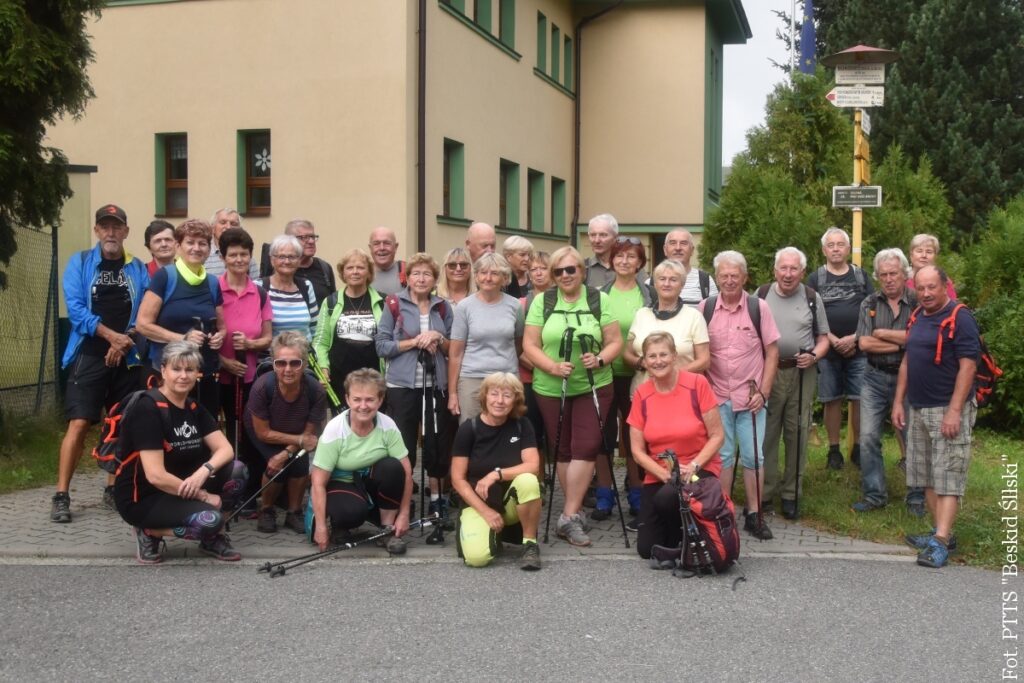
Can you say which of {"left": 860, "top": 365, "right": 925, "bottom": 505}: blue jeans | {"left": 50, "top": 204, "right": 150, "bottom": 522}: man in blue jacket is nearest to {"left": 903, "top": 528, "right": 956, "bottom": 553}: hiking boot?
{"left": 860, "top": 365, "right": 925, "bottom": 505}: blue jeans

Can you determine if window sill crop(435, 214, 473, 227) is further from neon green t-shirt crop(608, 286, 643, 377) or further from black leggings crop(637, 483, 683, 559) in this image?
black leggings crop(637, 483, 683, 559)

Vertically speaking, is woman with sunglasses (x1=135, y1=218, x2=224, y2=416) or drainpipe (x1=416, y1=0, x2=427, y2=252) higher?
drainpipe (x1=416, y1=0, x2=427, y2=252)

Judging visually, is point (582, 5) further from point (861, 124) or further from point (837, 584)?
point (837, 584)

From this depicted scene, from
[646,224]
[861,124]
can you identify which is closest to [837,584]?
[861,124]

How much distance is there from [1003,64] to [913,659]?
82.9 feet

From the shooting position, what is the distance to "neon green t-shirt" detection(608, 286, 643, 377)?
7809 mm

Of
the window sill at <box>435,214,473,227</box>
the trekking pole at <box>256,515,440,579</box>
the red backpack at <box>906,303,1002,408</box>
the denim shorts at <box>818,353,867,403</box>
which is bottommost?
the trekking pole at <box>256,515,440,579</box>

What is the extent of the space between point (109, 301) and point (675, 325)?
3.86 m

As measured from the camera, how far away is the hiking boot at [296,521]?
7611 millimetres

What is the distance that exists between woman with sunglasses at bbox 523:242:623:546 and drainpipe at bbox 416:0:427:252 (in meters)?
9.42

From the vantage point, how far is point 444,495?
8.13 meters

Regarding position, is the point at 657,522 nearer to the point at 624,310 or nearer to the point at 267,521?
the point at 624,310

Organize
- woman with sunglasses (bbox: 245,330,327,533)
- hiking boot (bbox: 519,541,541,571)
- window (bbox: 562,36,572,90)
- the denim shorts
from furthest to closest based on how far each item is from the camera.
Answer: window (bbox: 562,36,572,90) < the denim shorts < woman with sunglasses (bbox: 245,330,327,533) < hiking boot (bbox: 519,541,541,571)

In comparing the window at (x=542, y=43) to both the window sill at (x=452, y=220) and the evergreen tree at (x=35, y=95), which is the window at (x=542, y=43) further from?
the evergreen tree at (x=35, y=95)
